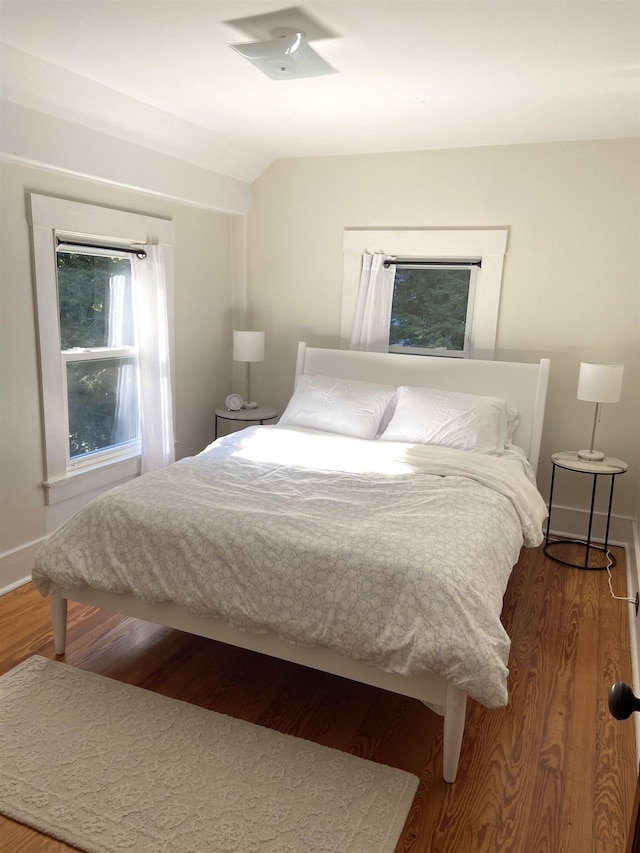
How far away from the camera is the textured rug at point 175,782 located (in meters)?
1.80

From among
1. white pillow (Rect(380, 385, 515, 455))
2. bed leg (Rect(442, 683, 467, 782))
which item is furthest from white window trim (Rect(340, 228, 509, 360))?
bed leg (Rect(442, 683, 467, 782))

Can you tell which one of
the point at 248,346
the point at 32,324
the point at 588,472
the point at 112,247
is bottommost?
the point at 588,472

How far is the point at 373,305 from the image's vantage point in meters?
4.36

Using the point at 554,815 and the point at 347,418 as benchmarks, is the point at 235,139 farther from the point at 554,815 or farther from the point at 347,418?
the point at 554,815

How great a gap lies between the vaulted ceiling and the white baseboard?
2.14 metres

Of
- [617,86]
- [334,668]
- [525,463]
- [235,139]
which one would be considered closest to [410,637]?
[334,668]

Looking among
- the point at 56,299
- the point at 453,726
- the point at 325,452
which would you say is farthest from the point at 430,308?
the point at 453,726

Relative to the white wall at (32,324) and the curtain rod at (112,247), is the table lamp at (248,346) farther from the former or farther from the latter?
the curtain rod at (112,247)

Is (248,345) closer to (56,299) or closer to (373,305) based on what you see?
(373,305)

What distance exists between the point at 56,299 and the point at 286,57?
1.69 metres

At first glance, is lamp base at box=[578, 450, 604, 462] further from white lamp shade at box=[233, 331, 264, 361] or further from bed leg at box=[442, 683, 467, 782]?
white lamp shade at box=[233, 331, 264, 361]

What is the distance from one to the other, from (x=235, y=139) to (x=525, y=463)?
2659mm

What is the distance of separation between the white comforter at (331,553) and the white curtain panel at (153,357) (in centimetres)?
111

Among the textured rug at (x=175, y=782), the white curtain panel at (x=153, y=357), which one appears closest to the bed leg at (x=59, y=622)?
the textured rug at (x=175, y=782)
